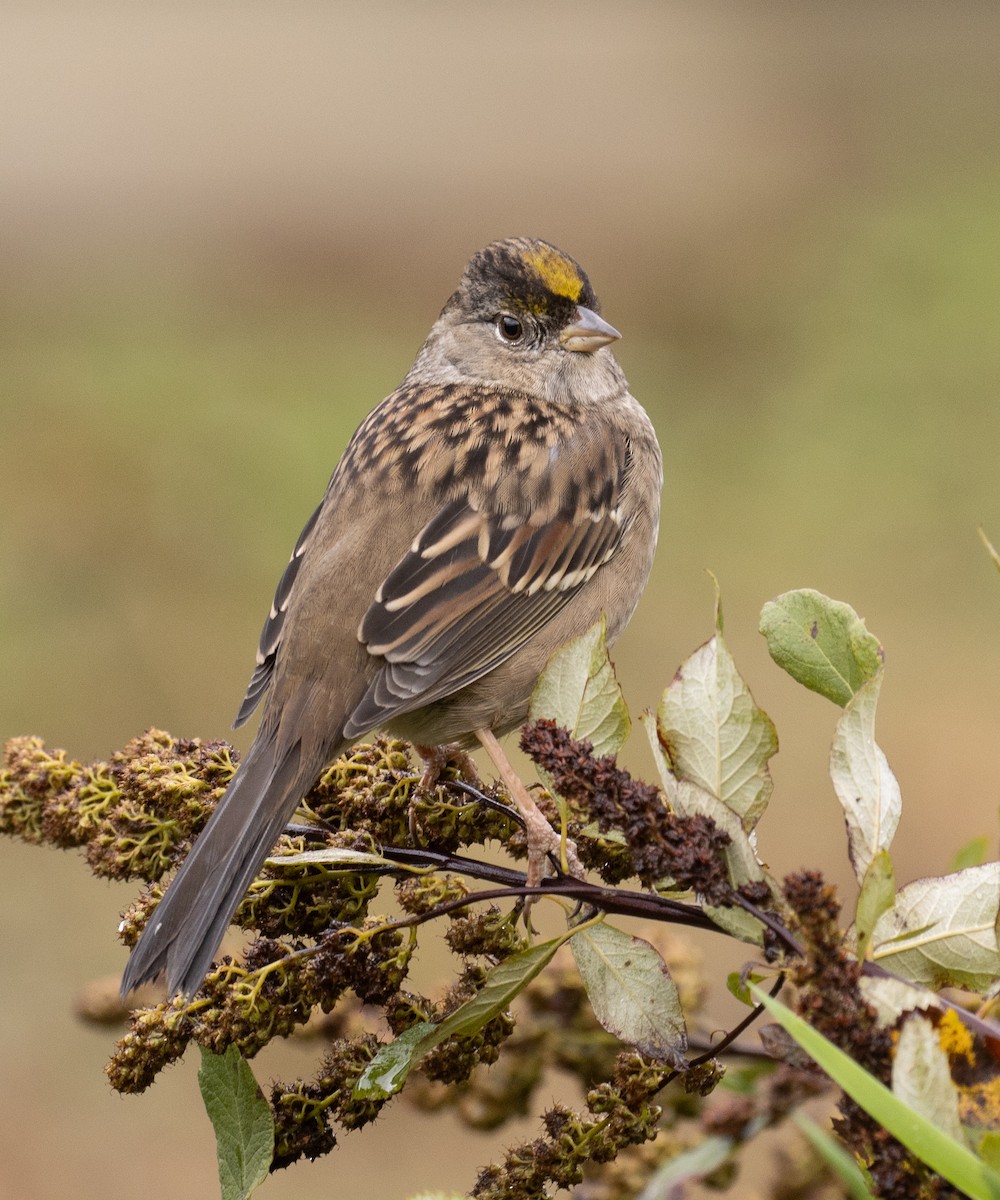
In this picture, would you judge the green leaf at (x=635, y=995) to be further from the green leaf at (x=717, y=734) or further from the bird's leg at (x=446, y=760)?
the bird's leg at (x=446, y=760)

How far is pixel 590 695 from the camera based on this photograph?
137cm

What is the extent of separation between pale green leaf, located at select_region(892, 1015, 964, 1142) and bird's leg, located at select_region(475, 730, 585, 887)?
436 millimetres

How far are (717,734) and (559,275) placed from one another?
6.90 ft

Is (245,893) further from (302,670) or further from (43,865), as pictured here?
(43,865)

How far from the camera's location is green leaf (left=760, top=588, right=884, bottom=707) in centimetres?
136

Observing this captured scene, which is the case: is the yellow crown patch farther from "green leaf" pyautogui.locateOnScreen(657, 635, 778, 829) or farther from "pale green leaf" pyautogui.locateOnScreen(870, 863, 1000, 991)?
"pale green leaf" pyautogui.locateOnScreen(870, 863, 1000, 991)

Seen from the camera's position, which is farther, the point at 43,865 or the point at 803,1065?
the point at 43,865

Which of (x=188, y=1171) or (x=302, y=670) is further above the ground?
(x=302, y=670)

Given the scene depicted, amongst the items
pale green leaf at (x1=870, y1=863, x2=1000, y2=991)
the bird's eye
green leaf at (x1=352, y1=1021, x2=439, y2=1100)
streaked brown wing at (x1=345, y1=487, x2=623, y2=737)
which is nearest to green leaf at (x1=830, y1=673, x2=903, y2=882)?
pale green leaf at (x1=870, y1=863, x2=1000, y2=991)

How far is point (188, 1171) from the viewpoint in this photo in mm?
4805

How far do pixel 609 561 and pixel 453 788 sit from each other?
3.63ft

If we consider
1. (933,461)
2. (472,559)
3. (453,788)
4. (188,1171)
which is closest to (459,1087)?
(453,788)

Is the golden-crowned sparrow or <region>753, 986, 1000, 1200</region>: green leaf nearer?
<region>753, 986, 1000, 1200</region>: green leaf

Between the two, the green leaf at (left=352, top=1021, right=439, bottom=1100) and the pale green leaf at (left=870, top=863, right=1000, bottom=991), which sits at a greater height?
the green leaf at (left=352, top=1021, right=439, bottom=1100)
